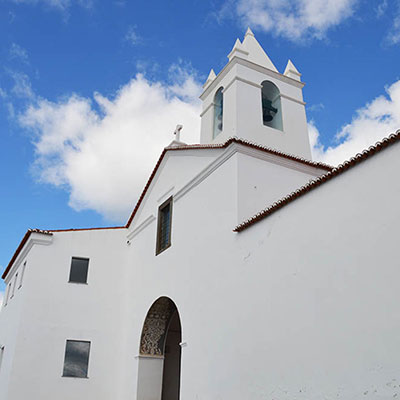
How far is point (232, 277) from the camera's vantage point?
8.42m

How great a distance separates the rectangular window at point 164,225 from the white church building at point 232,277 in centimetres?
6

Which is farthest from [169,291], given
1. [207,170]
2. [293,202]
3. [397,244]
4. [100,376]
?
[397,244]

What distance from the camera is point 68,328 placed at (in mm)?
13047

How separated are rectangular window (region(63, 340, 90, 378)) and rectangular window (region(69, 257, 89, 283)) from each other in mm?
1804

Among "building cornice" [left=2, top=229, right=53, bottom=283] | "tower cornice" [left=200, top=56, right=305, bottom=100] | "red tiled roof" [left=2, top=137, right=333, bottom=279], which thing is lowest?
"building cornice" [left=2, top=229, right=53, bottom=283]

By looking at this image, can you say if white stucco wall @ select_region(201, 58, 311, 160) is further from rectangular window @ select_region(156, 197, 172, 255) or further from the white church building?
rectangular window @ select_region(156, 197, 172, 255)

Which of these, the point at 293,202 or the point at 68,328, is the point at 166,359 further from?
the point at 293,202

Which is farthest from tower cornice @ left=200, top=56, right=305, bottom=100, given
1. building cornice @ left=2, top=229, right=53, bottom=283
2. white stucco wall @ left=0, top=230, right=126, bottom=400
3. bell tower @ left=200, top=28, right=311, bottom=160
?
building cornice @ left=2, top=229, right=53, bottom=283

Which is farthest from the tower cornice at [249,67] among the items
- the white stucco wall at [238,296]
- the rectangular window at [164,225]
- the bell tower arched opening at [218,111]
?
the rectangular window at [164,225]

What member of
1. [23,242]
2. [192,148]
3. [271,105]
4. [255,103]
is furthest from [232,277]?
[23,242]

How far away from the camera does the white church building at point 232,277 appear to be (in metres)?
5.65

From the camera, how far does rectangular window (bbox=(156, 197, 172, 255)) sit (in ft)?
40.0

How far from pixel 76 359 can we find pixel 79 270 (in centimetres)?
256

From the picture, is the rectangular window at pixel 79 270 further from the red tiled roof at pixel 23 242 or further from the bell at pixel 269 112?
A: the bell at pixel 269 112
